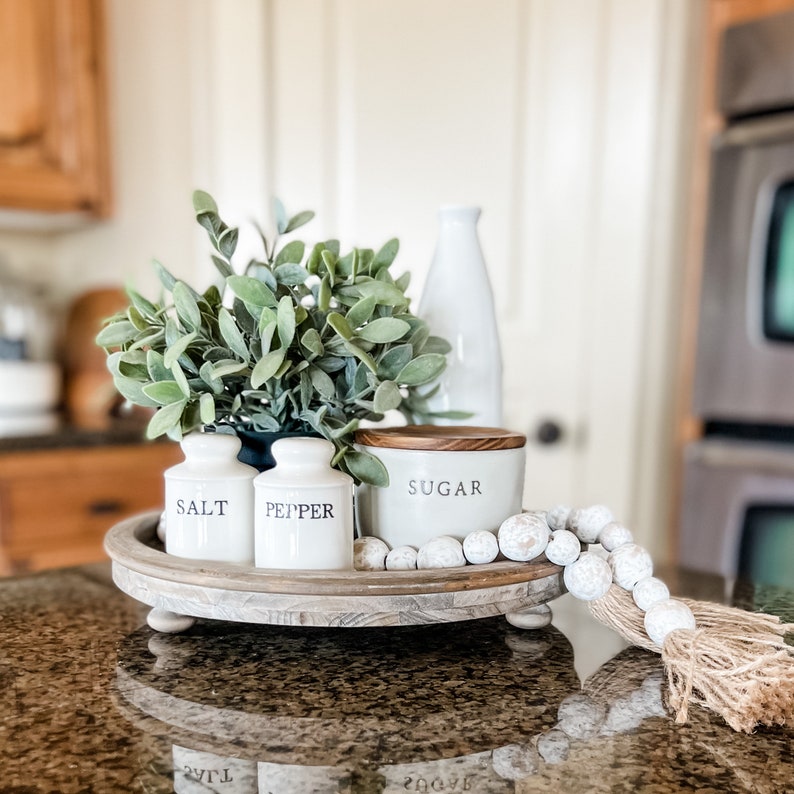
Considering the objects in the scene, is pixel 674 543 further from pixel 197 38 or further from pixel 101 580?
pixel 197 38

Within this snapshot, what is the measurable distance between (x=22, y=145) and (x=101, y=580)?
157 centimetres

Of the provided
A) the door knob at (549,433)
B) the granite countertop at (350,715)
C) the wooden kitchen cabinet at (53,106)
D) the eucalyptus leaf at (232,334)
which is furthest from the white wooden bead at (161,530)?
the wooden kitchen cabinet at (53,106)

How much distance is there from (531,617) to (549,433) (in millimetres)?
1099

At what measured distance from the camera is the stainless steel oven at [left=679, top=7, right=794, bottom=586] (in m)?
1.43

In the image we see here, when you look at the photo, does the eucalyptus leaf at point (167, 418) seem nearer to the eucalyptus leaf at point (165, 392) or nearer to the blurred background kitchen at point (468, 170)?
the eucalyptus leaf at point (165, 392)

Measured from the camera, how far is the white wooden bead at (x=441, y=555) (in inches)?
Result: 23.1

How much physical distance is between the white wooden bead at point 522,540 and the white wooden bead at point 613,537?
0.07 meters

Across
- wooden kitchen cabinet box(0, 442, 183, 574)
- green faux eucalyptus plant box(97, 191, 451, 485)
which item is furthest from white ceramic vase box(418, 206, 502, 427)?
wooden kitchen cabinet box(0, 442, 183, 574)

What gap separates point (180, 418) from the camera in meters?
0.63

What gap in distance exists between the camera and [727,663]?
1.65 feet

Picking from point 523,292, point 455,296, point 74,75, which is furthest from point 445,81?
point 455,296

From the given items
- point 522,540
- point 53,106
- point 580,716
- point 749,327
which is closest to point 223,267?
point 522,540

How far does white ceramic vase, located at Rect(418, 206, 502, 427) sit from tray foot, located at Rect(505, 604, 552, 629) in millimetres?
198

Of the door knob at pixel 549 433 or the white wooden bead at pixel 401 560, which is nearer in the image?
the white wooden bead at pixel 401 560
